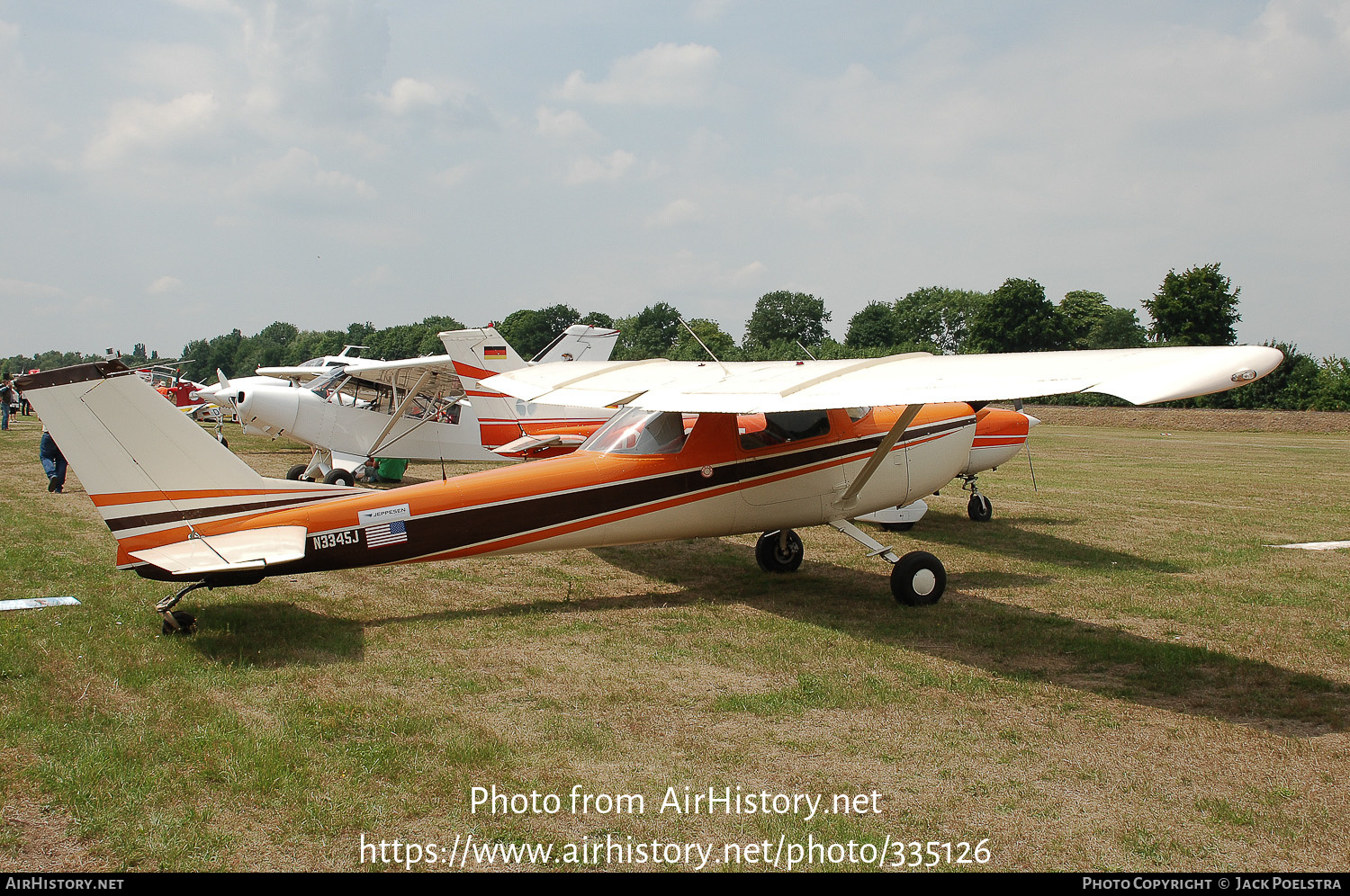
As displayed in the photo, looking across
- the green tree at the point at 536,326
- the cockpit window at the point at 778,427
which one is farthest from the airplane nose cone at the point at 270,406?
the green tree at the point at 536,326

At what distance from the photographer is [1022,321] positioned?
67.7 meters

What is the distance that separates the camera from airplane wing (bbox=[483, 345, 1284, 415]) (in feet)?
13.9

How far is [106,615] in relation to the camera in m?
6.08

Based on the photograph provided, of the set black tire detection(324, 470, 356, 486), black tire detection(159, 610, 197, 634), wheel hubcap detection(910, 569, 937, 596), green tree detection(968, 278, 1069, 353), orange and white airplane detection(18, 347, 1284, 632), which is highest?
green tree detection(968, 278, 1069, 353)

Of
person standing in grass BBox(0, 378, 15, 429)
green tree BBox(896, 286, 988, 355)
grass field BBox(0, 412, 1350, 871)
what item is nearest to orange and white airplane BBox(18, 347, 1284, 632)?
grass field BBox(0, 412, 1350, 871)

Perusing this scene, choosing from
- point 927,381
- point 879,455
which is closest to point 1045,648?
point 879,455

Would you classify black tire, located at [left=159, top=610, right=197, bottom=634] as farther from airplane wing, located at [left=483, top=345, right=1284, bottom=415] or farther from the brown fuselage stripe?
airplane wing, located at [left=483, top=345, right=1284, bottom=415]

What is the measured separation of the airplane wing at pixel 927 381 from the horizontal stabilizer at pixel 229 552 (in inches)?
105

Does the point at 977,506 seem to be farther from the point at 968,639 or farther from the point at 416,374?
the point at 416,374

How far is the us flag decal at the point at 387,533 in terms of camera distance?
6.04 meters

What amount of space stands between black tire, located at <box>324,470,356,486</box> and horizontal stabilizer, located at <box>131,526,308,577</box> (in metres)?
9.17

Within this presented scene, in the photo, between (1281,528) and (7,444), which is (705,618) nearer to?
(1281,528)

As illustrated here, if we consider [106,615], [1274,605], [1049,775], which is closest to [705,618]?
[1049,775]

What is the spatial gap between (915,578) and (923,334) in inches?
3636
